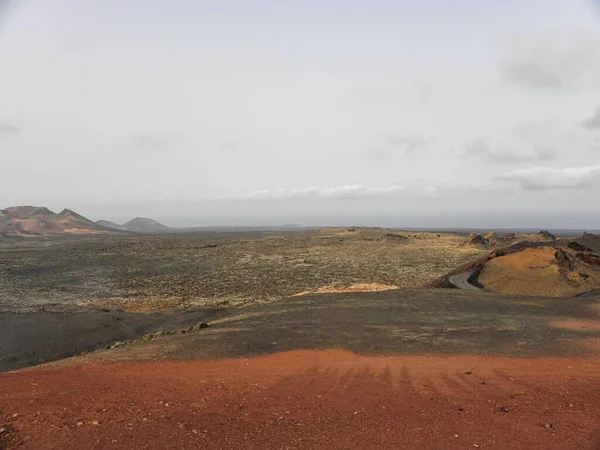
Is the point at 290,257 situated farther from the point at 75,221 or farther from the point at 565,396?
the point at 75,221

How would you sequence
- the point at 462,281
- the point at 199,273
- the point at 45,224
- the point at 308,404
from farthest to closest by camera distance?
the point at 45,224 → the point at 199,273 → the point at 462,281 → the point at 308,404

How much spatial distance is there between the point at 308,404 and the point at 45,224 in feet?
424

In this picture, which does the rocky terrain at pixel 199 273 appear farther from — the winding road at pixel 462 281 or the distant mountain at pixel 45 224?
the distant mountain at pixel 45 224

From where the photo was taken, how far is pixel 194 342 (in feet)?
39.3

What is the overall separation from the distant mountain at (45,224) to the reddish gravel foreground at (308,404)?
104599 millimetres

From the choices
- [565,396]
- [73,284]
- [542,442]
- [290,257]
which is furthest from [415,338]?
[290,257]

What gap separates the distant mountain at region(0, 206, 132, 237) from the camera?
105344 millimetres

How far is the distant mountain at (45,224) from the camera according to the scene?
346 ft

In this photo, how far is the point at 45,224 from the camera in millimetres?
116000

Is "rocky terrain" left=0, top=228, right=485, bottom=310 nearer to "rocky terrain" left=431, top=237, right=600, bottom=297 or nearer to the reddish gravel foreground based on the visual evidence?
"rocky terrain" left=431, top=237, right=600, bottom=297

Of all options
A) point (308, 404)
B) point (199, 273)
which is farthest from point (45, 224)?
point (308, 404)

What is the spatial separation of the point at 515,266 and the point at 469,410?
20.0 m

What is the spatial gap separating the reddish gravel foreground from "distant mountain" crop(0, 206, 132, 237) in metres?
105

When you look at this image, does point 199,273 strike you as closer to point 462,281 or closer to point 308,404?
point 462,281
